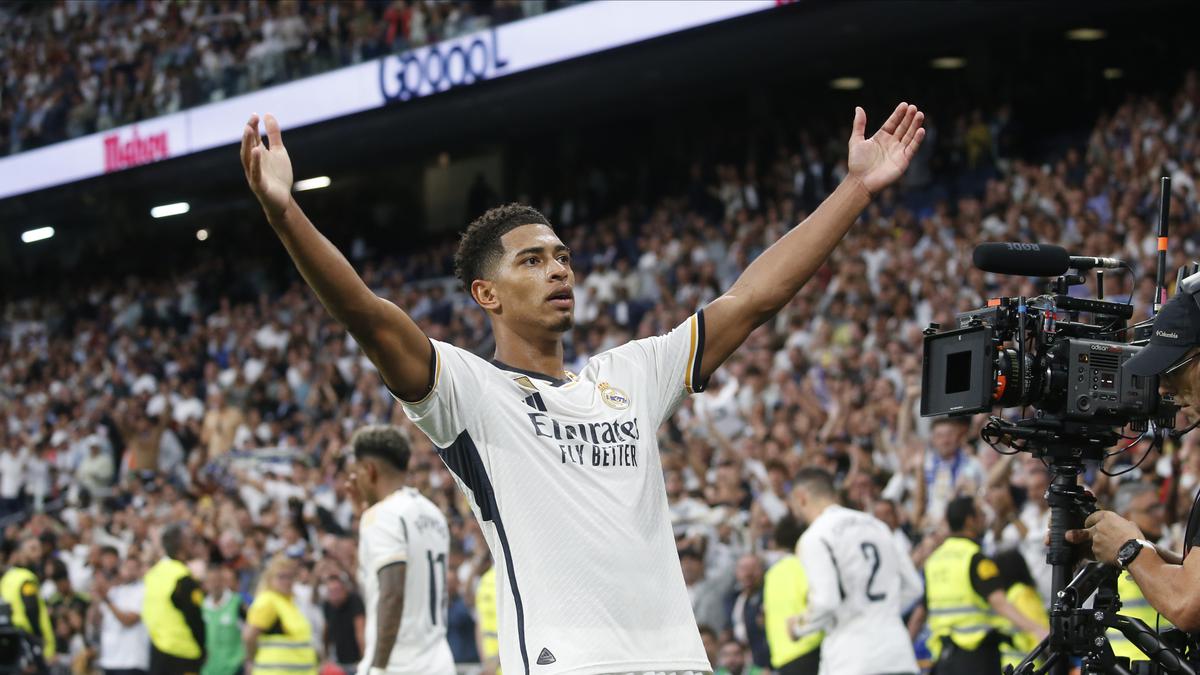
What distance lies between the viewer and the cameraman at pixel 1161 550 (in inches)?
143

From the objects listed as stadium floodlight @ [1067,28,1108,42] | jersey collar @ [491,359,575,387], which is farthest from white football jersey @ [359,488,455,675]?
stadium floodlight @ [1067,28,1108,42]

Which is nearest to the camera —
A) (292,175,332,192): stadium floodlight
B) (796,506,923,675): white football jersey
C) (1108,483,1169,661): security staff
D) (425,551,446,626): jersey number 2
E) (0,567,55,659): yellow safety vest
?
(1108,483,1169,661): security staff

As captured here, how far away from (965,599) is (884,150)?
4.13 meters

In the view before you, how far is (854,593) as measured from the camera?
7566mm

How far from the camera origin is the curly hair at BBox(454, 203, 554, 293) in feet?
13.1

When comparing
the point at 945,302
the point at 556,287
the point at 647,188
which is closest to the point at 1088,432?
the point at 556,287

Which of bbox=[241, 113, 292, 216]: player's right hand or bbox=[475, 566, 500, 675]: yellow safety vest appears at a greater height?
bbox=[241, 113, 292, 216]: player's right hand

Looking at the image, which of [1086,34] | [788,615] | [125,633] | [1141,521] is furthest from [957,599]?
[1086,34]

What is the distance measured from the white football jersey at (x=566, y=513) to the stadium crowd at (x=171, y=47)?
499 inches

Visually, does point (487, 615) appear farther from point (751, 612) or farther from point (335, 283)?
point (335, 283)

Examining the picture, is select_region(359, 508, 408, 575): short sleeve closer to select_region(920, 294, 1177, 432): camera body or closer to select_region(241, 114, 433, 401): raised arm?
select_region(920, 294, 1177, 432): camera body

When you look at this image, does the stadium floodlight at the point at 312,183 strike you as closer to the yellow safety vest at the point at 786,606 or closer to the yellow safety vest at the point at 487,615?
the yellow safety vest at the point at 487,615

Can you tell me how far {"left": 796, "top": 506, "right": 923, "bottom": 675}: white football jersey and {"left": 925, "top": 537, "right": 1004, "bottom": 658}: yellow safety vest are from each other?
0.59ft

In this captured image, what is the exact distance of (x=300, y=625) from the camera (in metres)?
9.84
